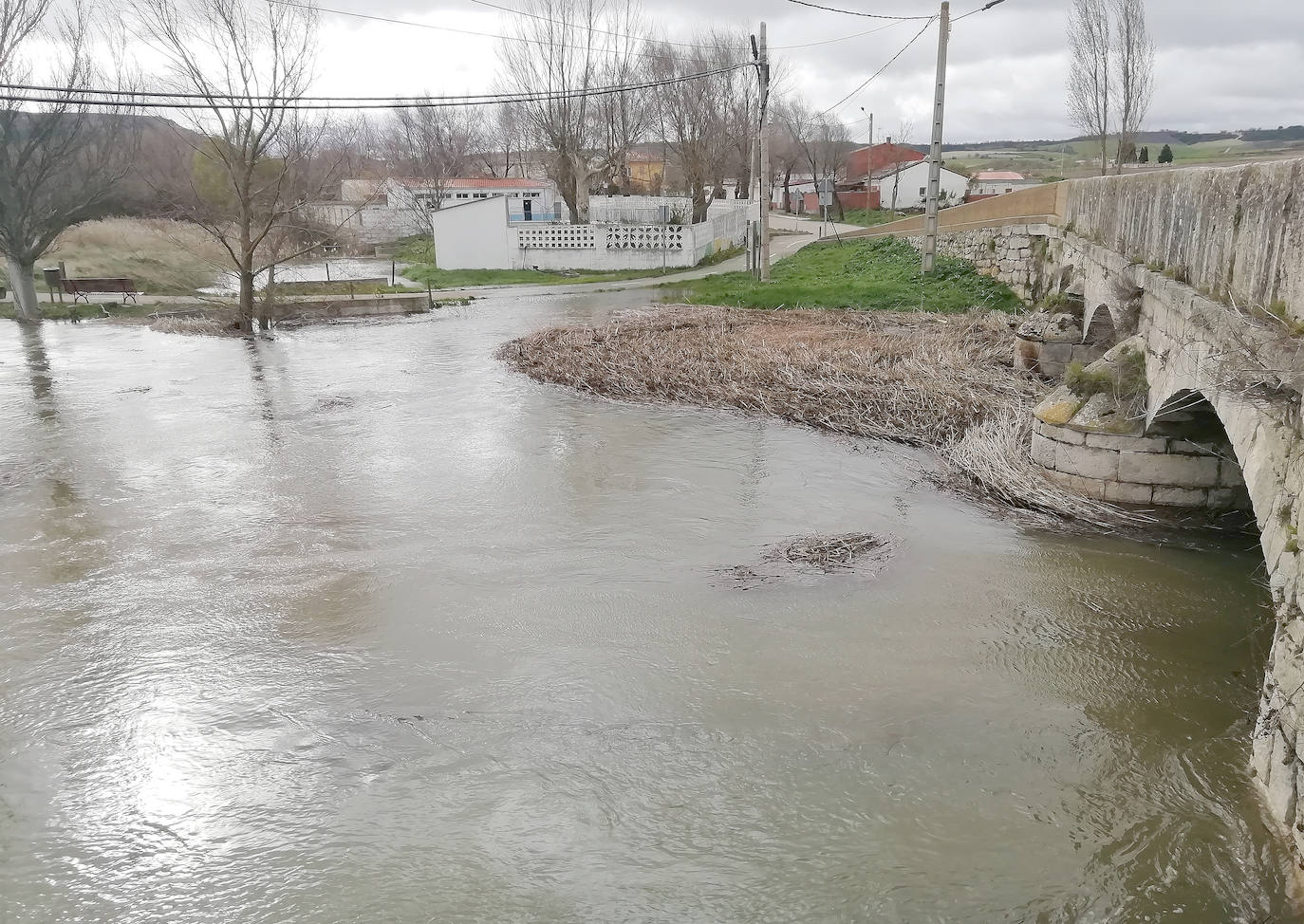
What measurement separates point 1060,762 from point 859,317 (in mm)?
14871

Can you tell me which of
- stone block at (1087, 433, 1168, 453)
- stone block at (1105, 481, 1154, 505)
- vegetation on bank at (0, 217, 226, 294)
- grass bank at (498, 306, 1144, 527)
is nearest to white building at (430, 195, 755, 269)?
Result: vegetation on bank at (0, 217, 226, 294)

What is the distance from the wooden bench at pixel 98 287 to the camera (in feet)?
89.8

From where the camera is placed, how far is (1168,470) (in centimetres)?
890

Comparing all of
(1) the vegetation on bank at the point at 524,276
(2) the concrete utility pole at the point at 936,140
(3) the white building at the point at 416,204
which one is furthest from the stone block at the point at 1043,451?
(3) the white building at the point at 416,204

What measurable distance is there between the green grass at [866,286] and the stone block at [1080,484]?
10242mm

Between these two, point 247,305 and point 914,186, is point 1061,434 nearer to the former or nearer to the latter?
point 247,305

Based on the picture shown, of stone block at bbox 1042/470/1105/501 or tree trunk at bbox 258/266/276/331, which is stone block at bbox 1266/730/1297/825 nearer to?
stone block at bbox 1042/470/1105/501

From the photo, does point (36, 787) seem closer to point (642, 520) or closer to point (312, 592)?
point (312, 592)

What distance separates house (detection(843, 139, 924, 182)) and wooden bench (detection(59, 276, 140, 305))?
59240mm

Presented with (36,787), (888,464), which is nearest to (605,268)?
(888,464)

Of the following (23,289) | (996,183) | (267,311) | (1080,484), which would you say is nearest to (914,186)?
(996,183)

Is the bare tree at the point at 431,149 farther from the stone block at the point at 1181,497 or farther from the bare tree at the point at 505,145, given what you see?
A: the stone block at the point at 1181,497

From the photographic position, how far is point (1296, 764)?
172 inches

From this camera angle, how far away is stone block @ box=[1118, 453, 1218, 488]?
28.8ft
